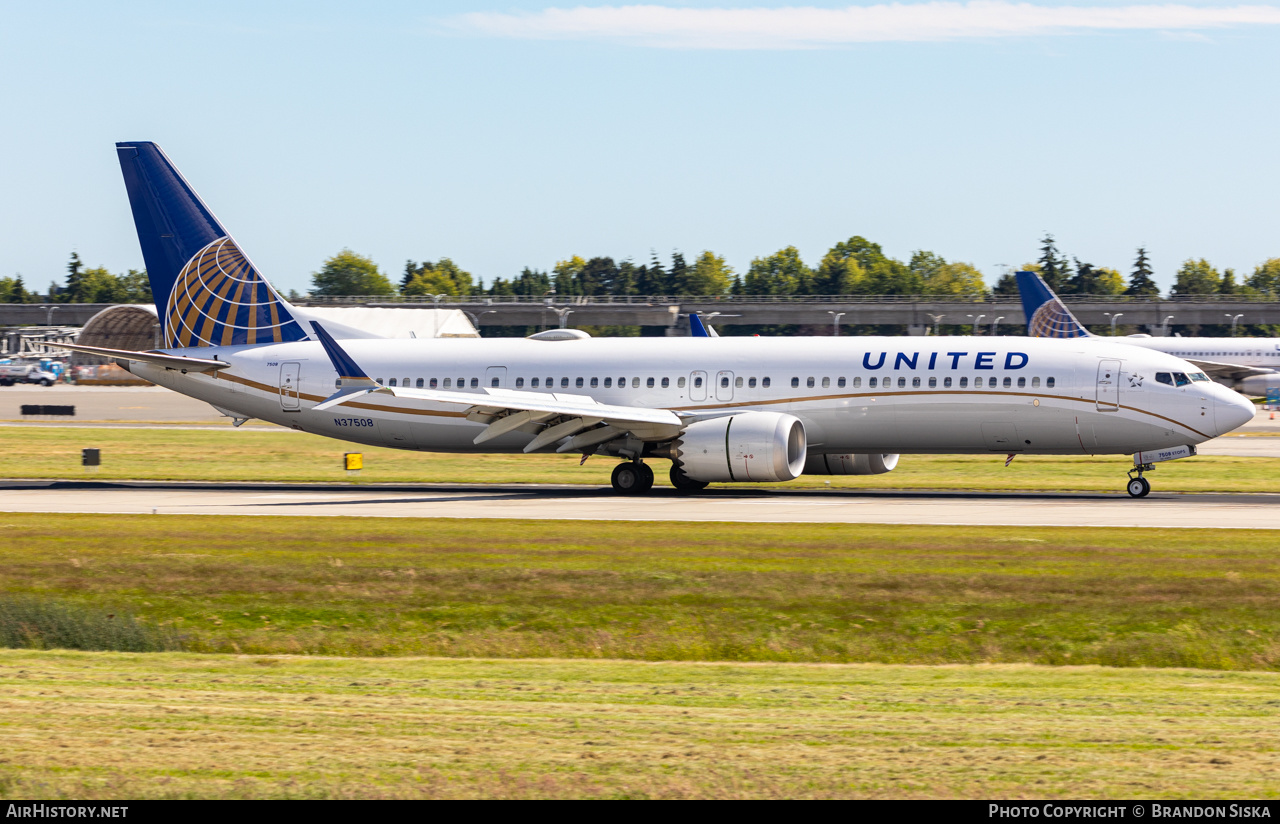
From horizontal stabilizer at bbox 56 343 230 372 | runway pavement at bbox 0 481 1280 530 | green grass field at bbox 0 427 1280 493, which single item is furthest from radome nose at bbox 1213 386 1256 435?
horizontal stabilizer at bbox 56 343 230 372

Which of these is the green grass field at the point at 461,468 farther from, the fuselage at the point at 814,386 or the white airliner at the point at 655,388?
the fuselage at the point at 814,386

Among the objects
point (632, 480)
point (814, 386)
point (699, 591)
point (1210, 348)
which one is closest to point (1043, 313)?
point (1210, 348)

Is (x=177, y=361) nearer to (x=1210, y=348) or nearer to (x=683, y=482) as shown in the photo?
(x=683, y=482)

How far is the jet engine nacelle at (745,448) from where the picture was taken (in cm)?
3428

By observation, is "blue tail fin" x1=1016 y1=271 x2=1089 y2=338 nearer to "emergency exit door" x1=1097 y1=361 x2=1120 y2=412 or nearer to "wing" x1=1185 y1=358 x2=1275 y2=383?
"wing" x1=1185 y1=358 x2=1275 y2=383

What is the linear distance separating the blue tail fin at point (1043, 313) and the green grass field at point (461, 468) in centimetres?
2214

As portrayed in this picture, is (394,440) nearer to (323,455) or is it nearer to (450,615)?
(323,455)

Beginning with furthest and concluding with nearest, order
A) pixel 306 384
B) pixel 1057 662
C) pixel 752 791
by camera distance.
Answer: pixel 306 384, pixel 1057 662, pixel 752 791

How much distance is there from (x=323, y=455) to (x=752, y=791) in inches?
1726

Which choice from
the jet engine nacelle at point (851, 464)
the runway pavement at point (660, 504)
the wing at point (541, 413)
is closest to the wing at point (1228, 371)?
the jet engine nacelle at point (851, 464)

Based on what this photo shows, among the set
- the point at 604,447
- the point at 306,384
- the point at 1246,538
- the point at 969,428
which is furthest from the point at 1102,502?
the point at 306,384

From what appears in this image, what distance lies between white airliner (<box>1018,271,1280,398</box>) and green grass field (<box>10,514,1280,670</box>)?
46048mm

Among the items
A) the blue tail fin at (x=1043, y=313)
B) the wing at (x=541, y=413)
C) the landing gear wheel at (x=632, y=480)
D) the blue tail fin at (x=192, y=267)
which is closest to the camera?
the wing at (x=541, y=413)

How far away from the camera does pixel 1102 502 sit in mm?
32812
